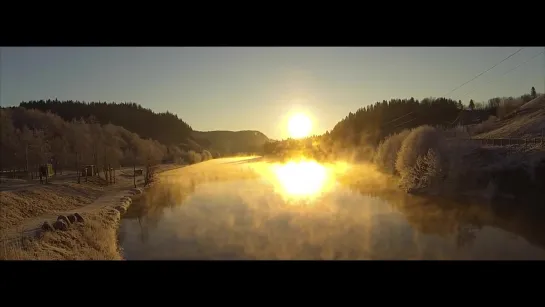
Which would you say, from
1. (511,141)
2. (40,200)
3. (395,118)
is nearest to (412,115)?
(395,118)

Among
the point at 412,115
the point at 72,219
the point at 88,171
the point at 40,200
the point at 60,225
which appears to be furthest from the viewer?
the point at 412,115

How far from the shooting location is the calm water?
12.8m

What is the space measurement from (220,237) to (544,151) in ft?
60.4

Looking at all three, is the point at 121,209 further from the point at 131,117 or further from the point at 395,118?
the point at 131,117

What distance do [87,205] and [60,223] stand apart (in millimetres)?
7947

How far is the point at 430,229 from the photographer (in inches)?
619

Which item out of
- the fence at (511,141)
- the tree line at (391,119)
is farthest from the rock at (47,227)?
the tree line at (391,119)

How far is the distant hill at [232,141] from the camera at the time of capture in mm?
89344

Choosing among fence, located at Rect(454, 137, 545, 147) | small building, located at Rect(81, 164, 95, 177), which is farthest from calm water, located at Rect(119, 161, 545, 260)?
fence, located at Rect(454, 137, 545, 147)

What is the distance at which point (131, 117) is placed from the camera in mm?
65500

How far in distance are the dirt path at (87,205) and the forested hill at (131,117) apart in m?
28.6

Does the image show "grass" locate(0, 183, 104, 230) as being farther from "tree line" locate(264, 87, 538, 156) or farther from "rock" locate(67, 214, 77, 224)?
"tree line" locate(264, 87, 538, 156)
